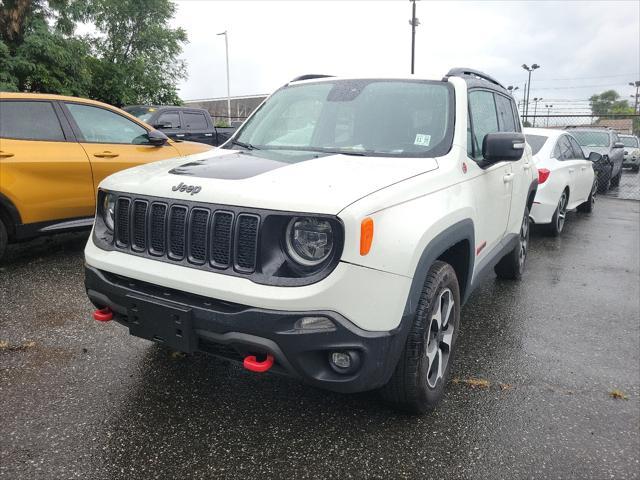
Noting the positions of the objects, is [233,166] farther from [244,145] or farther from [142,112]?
[142,112]

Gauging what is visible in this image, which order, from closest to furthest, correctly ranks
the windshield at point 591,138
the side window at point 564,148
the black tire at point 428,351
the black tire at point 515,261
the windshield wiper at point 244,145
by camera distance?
the black tire at point 428,351 < the windshield wiper at point 244,145 < the black tire at point 515,261 < the side window at point 564,148 < the windshield at point 591,138

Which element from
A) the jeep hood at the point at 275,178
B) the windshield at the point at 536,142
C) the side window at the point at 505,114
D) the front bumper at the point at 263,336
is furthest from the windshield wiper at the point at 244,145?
the windshield at the point at 536,142

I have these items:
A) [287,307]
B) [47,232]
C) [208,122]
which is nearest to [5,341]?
[47,232]

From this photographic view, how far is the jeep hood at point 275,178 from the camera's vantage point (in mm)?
2203

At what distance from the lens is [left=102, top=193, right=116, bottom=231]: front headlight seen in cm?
287

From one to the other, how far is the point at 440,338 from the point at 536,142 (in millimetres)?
5752

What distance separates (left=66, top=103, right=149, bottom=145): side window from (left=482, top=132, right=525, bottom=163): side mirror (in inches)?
169

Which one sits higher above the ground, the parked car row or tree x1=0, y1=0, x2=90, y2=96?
tree x1=0, y1=0, x2=90, y2=96

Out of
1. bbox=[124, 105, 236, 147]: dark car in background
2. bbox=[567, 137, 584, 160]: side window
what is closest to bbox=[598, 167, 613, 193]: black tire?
bbox=[567, 137, 584, 160]: side window

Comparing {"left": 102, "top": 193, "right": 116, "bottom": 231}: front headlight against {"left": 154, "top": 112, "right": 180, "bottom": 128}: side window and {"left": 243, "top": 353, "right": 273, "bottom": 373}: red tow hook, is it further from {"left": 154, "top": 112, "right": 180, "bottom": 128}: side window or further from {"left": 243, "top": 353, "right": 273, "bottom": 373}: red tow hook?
{"left": 154, "top": 112, "right": 180, "bottom": 128}: side window

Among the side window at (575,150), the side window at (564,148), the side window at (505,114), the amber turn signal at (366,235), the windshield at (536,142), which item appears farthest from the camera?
the side window at (575,150)

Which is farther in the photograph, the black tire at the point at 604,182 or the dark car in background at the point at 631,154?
the dark car in background at the point at 631,154

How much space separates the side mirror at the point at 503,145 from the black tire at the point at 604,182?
12.2 metres

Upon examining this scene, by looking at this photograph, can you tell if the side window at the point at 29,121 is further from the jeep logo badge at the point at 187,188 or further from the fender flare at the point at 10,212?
the jeep logo badge at the point at 187,188
